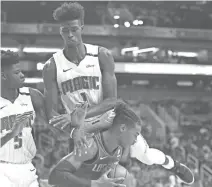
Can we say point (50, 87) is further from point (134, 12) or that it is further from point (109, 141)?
point (134, 12)

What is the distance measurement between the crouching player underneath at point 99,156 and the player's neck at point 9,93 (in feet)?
2.06

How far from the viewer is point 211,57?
1093 cm

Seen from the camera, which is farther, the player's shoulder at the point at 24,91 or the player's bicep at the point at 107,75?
the player's shoulder at the point at 24,91

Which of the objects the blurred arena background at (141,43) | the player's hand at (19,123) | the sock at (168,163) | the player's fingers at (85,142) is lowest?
the blurred arena background at (141,43)

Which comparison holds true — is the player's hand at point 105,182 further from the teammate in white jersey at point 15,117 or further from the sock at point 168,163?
the sock at point 168,163

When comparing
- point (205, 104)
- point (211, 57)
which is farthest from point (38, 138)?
point (205, 104)

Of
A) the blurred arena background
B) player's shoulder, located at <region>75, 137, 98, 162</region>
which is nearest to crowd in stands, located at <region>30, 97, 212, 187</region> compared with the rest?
the blurred arena background

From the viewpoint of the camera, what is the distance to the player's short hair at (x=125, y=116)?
131 inches

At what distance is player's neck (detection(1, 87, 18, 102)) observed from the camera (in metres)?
3.51

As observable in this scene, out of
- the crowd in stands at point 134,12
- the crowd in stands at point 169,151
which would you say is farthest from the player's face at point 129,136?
the crowd in stands at point 134,12

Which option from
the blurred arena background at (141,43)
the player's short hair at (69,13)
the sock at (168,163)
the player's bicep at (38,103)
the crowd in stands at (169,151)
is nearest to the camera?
the player's short hair at (69,13)

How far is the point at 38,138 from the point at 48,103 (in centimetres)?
815

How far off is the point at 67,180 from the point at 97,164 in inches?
10.5

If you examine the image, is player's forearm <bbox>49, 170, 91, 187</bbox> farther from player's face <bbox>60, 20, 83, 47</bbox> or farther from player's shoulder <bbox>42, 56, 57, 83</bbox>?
player's face <bbox>60, 20, 83, 47</bbox>
